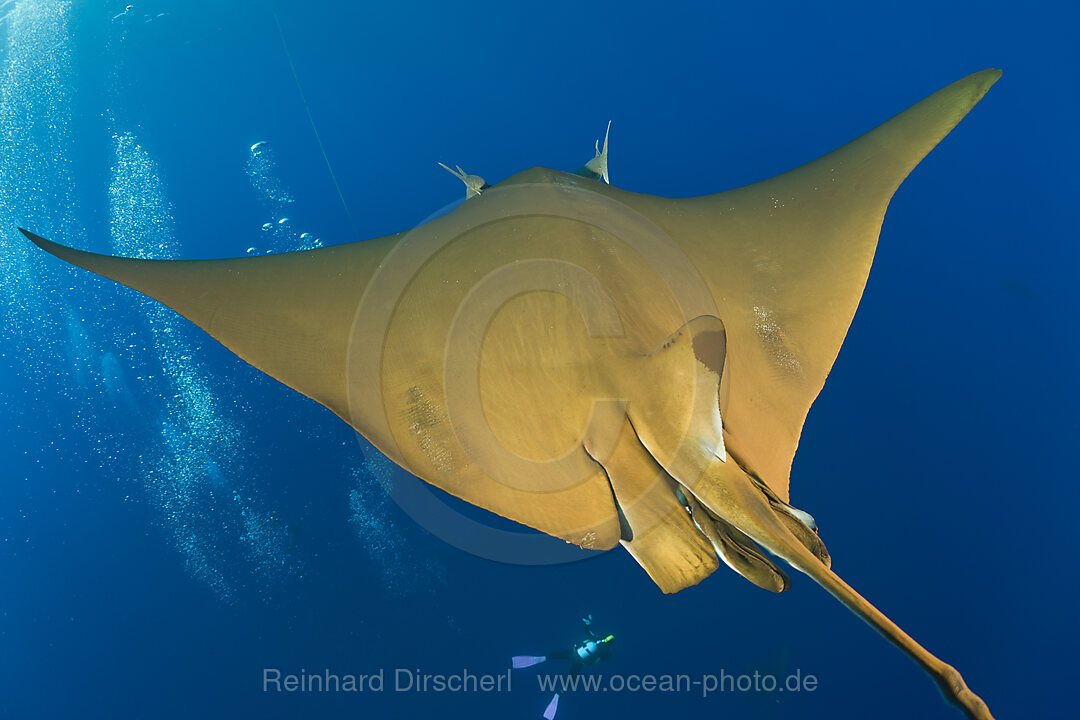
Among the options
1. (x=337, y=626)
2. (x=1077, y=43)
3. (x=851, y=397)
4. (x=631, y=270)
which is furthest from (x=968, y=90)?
(x=337, y=626)

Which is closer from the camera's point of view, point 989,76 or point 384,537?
point 989,76

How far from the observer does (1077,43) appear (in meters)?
4.03

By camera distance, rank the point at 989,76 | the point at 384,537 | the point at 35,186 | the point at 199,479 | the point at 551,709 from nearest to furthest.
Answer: the point at 989,76 → the point at 551,709 → the point at 384,537 → the point at 199,479 → the point at 35,186

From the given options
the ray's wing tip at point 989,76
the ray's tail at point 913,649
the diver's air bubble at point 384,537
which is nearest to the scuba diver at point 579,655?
the diver's air bubble at point 384,537

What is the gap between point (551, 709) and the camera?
3033 millimetres

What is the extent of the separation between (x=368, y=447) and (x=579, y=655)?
1742 mm

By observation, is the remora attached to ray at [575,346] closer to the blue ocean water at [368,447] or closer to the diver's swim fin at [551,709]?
the blue ocean water at [368,447]

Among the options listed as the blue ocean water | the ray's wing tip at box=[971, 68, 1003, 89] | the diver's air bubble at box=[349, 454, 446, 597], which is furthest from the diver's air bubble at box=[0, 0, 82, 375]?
the ray's wing tip at box=[971, 68, 1003, 89]

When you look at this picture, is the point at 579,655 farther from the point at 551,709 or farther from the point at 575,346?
the point at 575,346

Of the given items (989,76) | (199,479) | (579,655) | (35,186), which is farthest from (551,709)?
(35,186)

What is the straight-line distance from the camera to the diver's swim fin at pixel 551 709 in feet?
9.93

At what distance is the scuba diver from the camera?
304 cm

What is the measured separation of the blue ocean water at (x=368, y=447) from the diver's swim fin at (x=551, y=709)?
0.05 meters

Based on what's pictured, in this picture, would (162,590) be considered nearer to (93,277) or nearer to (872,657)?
(93,277)
